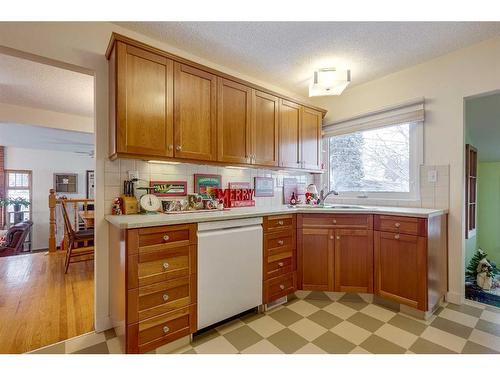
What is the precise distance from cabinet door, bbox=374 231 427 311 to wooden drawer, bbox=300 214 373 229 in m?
0.14

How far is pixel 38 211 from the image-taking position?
6637mm

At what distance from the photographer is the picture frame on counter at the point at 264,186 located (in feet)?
8.92

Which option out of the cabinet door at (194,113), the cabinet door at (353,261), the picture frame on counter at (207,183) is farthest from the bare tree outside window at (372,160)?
the cabinet door at (194,113)

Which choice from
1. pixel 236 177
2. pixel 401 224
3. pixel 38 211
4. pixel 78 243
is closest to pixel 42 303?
pixel 78 243

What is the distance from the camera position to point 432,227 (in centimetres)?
195

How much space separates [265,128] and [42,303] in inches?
→ 108

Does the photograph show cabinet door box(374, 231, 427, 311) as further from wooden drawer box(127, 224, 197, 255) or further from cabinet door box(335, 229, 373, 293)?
wooden drawer box(127, 224, 197, 255)

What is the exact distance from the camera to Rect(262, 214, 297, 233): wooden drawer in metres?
2.02

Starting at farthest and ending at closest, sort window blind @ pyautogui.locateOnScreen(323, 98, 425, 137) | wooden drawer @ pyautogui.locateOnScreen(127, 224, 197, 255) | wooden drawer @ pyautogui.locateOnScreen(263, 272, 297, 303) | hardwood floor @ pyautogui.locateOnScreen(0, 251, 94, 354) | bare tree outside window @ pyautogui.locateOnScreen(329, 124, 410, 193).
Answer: bare tree outside window @ pyautogui.locateOnScreen(329, 124, 410, 193), window blind @ pyautogui.locateOnScreen(323, 98, 425, 137), wooden drawer @ pyautogui.locateOnScreen(263, 272, 297, 303), hardwood floor @ pyautogui.locateOnScreen(0, 251, 94, 354), wooden drawer @ pyautogui.locateOnScreen(127, 224, 197, 255)

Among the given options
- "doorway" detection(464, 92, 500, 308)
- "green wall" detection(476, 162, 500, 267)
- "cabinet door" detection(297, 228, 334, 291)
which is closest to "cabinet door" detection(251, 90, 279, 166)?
"cabinet door" detection(297, 228, 334, 291)
